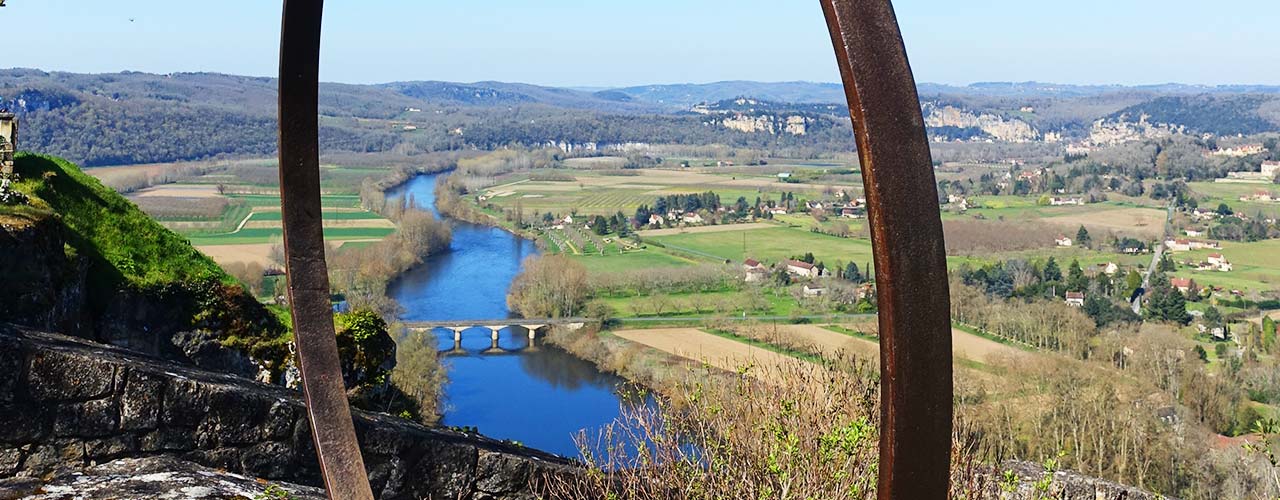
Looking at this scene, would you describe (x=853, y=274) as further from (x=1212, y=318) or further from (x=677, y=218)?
(x=677, y=218)

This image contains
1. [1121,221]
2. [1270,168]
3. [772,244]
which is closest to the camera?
[772,244]

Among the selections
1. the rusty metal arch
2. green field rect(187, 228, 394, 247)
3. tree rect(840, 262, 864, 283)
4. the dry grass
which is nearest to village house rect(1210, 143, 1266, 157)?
the dry grass

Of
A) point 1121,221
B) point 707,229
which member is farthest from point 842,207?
point 1121,221

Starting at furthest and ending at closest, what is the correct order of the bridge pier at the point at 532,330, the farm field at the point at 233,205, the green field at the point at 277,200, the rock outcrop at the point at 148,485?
the green field at the point at 277,200
the farm field at the point at 233,205
the bridge pier at the point at 532,330
the rock outcrop at the point at 148,485

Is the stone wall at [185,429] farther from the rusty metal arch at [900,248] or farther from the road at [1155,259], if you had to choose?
the road at [1155,259]

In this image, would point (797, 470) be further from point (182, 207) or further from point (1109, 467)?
point (182, 207)

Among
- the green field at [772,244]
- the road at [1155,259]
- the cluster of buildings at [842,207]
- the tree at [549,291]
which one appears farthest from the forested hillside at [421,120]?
the road at [1155,259]

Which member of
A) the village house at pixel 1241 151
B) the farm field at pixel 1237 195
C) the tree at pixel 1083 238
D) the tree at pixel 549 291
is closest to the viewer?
the tree at pixel 549 291
